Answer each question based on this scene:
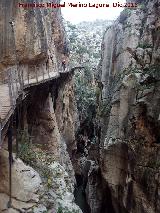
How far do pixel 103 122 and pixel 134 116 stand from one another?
5997 mm

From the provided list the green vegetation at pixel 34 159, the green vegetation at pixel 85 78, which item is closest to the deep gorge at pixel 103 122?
the green vegetation at pixel 34 159

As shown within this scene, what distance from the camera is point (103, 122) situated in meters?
27.9

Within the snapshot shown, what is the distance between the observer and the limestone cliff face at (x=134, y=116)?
20936mm

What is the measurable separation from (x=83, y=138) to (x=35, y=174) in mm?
32847

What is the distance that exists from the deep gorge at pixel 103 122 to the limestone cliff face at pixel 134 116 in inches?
1.9

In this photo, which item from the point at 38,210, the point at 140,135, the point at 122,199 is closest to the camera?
the point at 38,210

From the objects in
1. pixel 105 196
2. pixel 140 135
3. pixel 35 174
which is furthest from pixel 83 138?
pixel 35 174

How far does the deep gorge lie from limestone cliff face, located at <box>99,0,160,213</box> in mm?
49

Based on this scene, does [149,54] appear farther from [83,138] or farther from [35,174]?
[83,138]

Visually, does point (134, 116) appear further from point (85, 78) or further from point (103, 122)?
point (85, 78)

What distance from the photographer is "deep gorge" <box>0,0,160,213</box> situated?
17.5 m

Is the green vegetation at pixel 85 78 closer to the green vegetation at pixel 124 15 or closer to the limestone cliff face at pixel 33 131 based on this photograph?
the green vegetation at pixel 124 15

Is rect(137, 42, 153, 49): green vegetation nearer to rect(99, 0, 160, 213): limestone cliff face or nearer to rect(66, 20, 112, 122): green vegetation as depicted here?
rect(99, 0, 160, 213): limestone cliff face

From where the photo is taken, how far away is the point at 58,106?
112 feet
